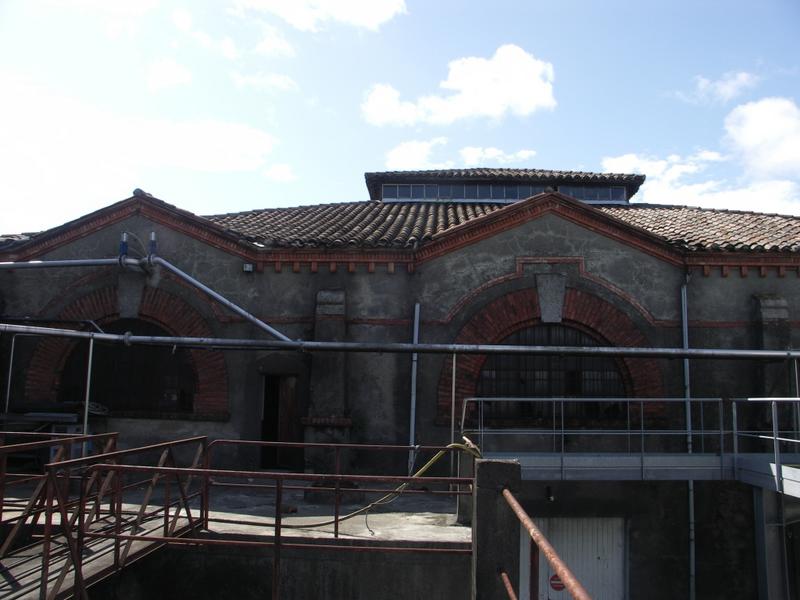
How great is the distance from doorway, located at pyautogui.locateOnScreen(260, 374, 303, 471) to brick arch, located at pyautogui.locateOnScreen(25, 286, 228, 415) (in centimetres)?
80

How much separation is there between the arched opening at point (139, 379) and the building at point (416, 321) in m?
0.04

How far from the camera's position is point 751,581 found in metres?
10.6

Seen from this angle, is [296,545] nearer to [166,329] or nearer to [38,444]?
[38,444]

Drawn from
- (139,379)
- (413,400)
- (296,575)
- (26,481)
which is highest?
(139,379)

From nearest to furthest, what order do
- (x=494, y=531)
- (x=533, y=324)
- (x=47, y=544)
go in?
(x=494, y=531) → (x=47, y=544) → (x=533, y=324)

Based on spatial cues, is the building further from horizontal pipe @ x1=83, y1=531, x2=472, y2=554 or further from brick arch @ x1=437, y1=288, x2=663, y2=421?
horizontal pipe @ x1=83, y1=531, x2=472, y2=554

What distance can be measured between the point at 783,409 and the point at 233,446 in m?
10.00

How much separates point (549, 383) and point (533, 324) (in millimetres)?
1137

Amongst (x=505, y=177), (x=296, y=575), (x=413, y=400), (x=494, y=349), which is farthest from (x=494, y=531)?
(x=505, y=177)

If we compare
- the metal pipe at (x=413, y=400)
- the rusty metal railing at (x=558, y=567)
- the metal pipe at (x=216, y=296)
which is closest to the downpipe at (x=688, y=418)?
the metal pipe at (x=413, y=400)

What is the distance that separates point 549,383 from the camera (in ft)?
38.6

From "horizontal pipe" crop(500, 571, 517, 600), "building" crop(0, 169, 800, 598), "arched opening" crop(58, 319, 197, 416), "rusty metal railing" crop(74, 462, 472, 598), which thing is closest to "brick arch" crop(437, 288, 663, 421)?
"building" crop(0, 169, 800, 598)

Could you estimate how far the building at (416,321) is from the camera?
11.6m

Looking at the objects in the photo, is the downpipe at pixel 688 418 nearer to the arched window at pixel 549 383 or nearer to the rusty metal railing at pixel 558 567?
the arched window at pixel 549 383
